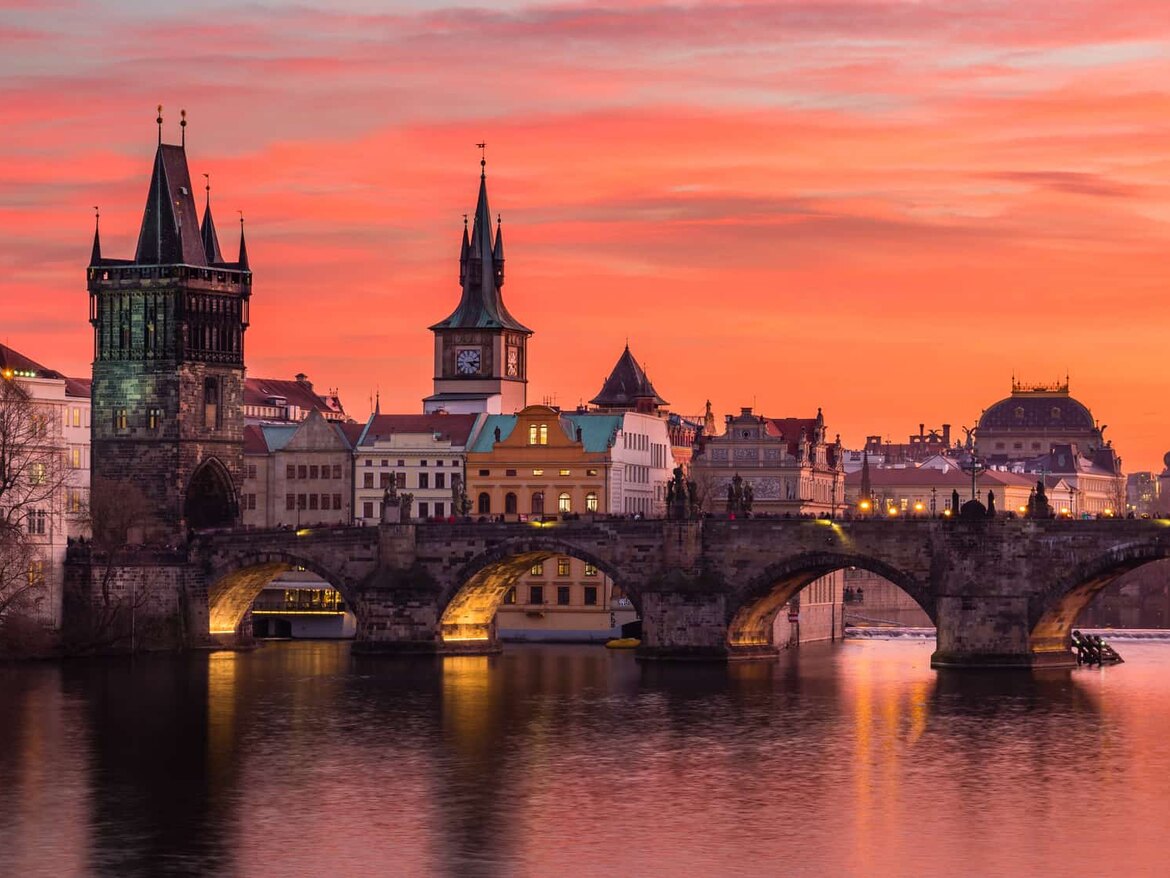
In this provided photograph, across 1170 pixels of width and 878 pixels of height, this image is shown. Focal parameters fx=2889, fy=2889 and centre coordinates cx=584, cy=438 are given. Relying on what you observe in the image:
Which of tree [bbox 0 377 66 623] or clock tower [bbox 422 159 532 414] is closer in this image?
tree [bbox 0 377 66 623]

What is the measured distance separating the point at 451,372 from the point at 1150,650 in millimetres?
56660

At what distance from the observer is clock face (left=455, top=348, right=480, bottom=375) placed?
→ 19050 centimetres

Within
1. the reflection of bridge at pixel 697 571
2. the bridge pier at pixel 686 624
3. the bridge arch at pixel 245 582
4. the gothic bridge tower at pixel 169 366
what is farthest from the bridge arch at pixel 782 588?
the gothic bridge tower at pixel 169 366

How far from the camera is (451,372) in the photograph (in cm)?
19125

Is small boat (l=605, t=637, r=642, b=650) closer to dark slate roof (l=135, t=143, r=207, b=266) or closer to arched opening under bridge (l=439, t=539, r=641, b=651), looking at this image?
arched opening under bridge (l=439, t=539, r=641, b=651)

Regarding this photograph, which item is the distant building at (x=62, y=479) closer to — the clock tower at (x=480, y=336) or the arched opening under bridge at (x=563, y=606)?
the arched opening under bridge at (x=563, y=606)

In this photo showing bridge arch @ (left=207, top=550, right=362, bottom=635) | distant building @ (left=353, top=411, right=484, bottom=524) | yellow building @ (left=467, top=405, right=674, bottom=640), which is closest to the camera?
bridge arch @ (left=207, top=550, right=362, bottom=635)

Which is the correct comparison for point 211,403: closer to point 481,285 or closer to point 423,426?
point 423,426

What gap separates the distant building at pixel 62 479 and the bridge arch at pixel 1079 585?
45119 mm

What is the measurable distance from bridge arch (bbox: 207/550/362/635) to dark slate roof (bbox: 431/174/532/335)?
42027 millimetres

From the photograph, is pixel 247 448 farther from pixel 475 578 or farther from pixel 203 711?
pixel 203 711

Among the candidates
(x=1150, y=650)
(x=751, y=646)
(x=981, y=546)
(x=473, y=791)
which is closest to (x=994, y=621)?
(x=981, y=546)

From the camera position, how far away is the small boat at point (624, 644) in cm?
15150

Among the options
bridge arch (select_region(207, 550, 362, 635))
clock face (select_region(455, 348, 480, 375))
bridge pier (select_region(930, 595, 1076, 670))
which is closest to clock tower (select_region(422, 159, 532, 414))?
clock face (select_region(455, 348, 480, 375))
